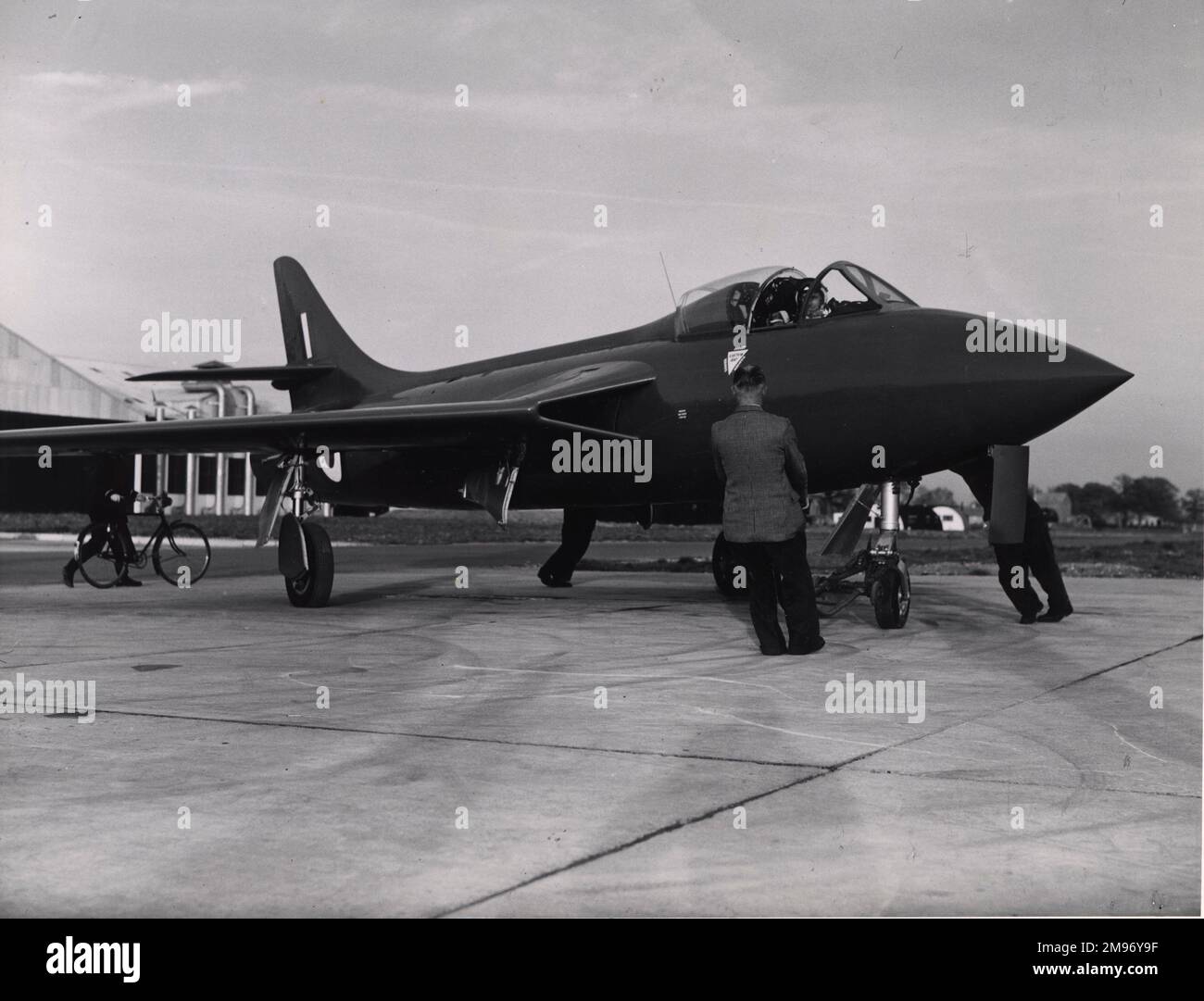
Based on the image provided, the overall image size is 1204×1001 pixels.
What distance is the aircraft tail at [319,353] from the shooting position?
15781 millimetres

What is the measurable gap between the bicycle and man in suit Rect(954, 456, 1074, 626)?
9706 mm

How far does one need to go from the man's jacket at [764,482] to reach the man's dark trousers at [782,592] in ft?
0.38

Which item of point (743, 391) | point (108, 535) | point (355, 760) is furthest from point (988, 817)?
point (108, 535)

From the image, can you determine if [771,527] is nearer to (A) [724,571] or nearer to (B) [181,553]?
(A) [724,571]

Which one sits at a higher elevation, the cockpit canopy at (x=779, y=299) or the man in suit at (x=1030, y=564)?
the cockpit canopy at (x=779, y=299)

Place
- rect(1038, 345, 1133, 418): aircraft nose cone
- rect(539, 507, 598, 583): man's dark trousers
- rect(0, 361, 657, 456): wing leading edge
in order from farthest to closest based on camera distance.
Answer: rect(539, 507, 598, 583): man's dark trousers
rect(0, 361, 657, 456): wing leading edge
rect(1038, 345, 1133, 418): aircraft nose cone

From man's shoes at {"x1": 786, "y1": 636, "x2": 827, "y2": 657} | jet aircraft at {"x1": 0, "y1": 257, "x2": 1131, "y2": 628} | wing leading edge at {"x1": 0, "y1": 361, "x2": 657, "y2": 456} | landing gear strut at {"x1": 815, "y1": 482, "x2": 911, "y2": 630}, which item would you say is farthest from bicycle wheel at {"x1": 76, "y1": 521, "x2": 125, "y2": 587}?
man's shoes at {"x1": 786, "y1": 636, "x2": 827, "y2": 657}

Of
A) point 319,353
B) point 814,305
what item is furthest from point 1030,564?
point 319,353

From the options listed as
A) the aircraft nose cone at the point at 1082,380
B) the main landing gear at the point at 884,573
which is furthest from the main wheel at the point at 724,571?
the aircraft nose cone at the point at 1082,380

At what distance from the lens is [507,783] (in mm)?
4129

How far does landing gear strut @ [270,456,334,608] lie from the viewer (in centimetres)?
1133

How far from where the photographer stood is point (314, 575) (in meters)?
11.3

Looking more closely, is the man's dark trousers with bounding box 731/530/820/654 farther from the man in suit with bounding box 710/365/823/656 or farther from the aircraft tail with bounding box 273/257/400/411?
the aircraft tail with bounding box 273/257/400/411

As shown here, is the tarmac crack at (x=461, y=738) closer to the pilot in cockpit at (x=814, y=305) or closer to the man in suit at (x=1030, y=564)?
the pilot in cockpit at (x=814, y=305)
